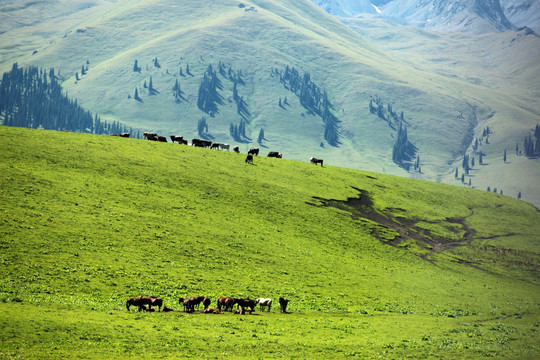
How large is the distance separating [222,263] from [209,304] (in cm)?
1308

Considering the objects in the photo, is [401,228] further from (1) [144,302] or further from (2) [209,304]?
(1) [144,302]

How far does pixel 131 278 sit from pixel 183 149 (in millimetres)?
48508

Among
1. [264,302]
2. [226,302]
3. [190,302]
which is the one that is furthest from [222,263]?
[190,302]

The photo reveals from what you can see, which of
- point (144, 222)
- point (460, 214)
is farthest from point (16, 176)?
point (460, 214)

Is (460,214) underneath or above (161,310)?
above

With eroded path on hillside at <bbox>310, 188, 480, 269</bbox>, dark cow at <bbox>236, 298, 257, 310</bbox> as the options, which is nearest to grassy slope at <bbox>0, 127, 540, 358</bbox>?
eroded path on hillside at <bbox>310, 188, 480, 269</bbox>

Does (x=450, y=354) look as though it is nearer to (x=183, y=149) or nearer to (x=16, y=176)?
(x=16, y=176)

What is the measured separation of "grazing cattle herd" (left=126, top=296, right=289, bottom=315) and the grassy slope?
4.90 feet

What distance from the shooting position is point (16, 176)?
188 ft

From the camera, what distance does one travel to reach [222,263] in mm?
52781

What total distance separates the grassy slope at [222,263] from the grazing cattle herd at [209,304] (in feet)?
4.90

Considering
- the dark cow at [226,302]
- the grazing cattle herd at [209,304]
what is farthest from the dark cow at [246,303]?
the dark cow at [226,302]

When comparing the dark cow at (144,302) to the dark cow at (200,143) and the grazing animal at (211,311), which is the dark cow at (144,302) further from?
the dark cow at (200,143)

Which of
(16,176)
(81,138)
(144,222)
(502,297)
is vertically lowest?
(502,297)
